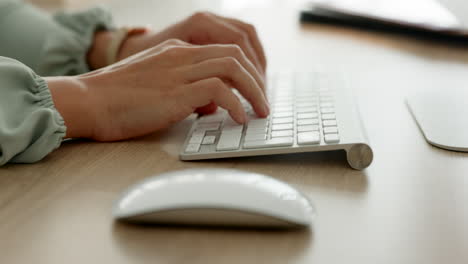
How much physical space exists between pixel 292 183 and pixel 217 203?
5.2 inches

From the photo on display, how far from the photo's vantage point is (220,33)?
2.87 ft

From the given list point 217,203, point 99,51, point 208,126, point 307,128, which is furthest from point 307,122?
point 99,51

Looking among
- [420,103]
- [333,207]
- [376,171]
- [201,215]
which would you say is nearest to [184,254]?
[201,215]

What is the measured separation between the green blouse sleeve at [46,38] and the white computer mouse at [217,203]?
60 cm

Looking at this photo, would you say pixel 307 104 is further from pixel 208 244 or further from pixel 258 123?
pixel 208 244

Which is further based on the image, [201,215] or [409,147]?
[409,147]

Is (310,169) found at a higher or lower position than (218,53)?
lower

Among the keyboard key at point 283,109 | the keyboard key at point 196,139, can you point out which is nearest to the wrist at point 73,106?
the keyboard key at point 196,139

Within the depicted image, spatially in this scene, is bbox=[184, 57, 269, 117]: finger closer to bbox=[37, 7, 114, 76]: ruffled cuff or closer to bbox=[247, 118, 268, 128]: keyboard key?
bbox=[247, 118, 268, 128]: keyboard key

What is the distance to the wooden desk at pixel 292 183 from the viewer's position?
427mm

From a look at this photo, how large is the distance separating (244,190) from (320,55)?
2.19 feet

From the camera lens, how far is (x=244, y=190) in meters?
0.45

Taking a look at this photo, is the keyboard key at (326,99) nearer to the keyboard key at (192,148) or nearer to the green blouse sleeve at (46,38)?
the keyboard key at (192,148)

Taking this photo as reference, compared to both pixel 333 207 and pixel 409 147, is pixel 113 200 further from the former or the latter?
pixel 409 147
